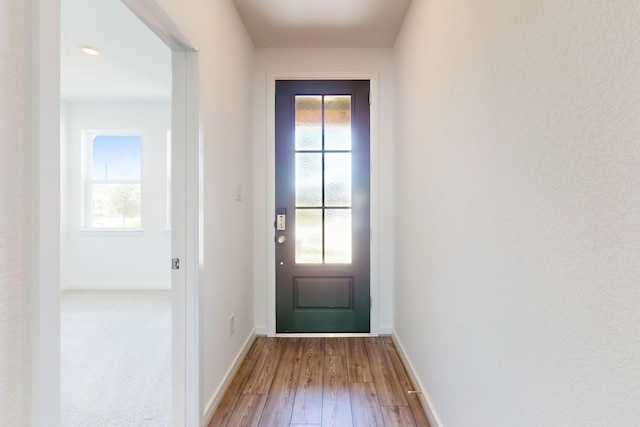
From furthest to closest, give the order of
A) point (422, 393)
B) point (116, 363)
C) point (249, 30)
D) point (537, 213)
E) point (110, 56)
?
point (110, 56) → point (249, 30) → point (116, 363) → point (422, 393) → point (537, 213)

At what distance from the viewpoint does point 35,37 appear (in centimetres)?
79

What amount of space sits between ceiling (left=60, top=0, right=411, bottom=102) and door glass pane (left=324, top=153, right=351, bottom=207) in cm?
102

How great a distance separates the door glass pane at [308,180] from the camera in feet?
9.88

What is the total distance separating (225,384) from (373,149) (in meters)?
2.19

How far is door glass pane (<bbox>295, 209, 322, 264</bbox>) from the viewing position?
3012 millimetres

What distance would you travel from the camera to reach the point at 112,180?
479cm

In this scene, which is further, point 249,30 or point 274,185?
point 274,185

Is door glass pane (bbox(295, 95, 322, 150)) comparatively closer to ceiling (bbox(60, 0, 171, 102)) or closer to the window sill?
ceiling (bbox(60, 0, 171, 102))

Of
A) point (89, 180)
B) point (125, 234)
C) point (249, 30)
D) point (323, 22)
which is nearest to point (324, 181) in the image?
point (323, 22)

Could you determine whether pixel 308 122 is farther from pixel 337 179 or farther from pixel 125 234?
pixel 125 234

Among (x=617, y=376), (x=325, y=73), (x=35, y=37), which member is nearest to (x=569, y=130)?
(x=617, y=376)

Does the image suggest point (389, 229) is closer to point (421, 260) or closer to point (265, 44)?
point (421, 260)

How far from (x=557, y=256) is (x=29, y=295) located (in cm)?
129

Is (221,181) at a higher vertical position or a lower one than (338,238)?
higher
